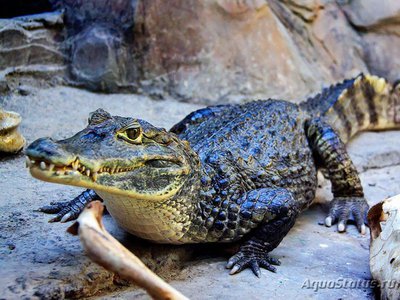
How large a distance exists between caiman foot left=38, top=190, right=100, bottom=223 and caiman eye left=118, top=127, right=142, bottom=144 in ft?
3.02

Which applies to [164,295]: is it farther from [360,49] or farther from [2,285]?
[360,49]

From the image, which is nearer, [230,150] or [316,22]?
[230,150]

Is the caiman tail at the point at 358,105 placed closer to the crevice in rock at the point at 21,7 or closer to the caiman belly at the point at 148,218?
the caiman belly at the point at 148,218

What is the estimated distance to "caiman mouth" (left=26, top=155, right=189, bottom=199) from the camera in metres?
2.81

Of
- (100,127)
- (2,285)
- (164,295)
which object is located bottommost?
(2,285)

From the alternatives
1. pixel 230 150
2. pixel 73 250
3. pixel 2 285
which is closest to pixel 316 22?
pixel 230 150

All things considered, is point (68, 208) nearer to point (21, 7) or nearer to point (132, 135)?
point (132, 135)

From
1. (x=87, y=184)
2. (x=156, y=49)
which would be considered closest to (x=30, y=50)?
(x=156, y=49)

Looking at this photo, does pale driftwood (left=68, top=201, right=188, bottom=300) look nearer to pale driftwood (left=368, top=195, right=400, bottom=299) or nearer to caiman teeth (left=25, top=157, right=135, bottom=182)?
caiman teeth (left=25, top=157, right=135, bottom=182)

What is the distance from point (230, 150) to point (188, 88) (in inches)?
101

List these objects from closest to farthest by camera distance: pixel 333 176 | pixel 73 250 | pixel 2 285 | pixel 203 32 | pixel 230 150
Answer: pixel 2 285 → pixel 73 250 → pixel 230 150 → pixel 333 176 → pixel 203 32

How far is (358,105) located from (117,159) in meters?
3.90

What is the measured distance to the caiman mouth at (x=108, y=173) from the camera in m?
2.81

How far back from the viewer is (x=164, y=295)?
2531 mm
